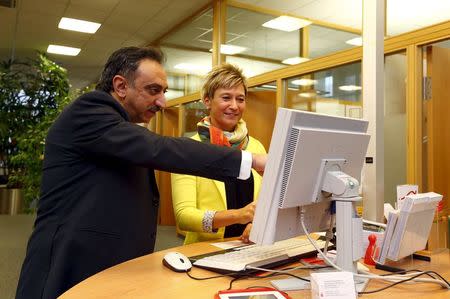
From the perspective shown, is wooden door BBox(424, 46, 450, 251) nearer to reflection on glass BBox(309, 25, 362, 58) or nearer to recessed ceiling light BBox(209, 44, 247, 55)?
reflection on glass BBox(309, 25, 362, 58)

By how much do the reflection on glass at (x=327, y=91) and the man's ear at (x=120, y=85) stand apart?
257cm

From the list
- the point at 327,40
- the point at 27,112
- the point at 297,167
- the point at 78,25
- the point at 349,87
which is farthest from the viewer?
the point at 78,25

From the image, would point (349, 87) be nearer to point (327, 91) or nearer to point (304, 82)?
point (327, 91)

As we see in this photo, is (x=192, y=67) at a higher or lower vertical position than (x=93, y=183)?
higher

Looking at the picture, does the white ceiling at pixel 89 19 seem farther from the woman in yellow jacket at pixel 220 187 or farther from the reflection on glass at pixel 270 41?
the woman in yellow jacket at pixel 220 187

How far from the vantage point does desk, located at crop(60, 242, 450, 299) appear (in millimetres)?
1008

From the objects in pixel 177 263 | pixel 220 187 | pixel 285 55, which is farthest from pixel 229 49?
pixel 177 263

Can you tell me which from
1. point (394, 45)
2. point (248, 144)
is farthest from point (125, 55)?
point (394, 45)

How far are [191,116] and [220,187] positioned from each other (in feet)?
14.9

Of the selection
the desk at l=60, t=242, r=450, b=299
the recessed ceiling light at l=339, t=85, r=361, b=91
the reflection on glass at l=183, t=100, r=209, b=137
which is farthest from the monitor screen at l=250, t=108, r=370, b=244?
the reflection on glass at l=183, t=100, r=209, b=137

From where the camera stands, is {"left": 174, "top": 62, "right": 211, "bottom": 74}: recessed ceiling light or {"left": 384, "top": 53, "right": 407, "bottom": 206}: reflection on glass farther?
{"left": 174, "top": 62, "right": 211, "bottom": 74}: recessed ceiling light

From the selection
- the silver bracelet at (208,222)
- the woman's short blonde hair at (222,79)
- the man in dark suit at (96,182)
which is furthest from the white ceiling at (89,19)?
the man in dark suit at (96,182)

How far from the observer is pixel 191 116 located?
20.4ft

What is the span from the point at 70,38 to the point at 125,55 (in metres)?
6.33
